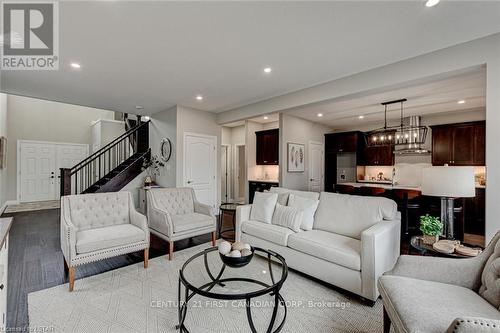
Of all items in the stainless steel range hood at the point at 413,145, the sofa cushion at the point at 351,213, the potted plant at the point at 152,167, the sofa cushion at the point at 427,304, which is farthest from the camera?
the potted plant at the point at 152,167

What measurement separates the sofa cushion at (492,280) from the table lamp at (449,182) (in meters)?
0.63

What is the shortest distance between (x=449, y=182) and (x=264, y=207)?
6.88 ft

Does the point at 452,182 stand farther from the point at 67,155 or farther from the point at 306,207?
the point at 67,155

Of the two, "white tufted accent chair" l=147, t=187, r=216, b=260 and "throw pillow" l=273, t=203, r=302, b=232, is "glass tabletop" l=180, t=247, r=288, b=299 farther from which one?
"white tufted accent chair" l=147, t=187, r=216, b=260

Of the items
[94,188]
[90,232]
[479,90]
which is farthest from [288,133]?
[94,188]

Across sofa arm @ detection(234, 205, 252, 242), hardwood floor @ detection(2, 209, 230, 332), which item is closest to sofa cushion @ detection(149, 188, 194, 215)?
hardwood floor @ detection(2, 209, 230, 332)

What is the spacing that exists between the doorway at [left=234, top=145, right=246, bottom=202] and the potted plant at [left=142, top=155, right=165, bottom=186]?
2.89 metres

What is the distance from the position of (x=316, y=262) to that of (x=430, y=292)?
1.14 meters

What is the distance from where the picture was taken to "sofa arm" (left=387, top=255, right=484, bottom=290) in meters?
1.60

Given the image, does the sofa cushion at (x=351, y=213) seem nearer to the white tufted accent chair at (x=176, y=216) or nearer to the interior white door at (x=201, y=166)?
the white tufted accent chair at (x=176, y=216)

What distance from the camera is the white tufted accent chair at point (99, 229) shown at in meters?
2.45

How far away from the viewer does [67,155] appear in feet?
26.2

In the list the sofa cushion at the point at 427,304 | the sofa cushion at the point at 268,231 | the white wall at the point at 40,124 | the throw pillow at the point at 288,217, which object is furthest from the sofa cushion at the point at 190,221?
the white wall at the point at 40,124

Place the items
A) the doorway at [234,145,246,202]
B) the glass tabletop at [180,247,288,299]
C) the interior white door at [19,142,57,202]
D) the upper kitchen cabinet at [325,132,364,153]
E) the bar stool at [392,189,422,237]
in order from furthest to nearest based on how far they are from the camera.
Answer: the doorway at [234,145,246,202] < the interior white door at [19,142,57,202] < the upper kitchen cabinet at [325,132,364,153] < the bar stool at [392,189,422,237] < the glass tabletop at [180,247,288,299]
